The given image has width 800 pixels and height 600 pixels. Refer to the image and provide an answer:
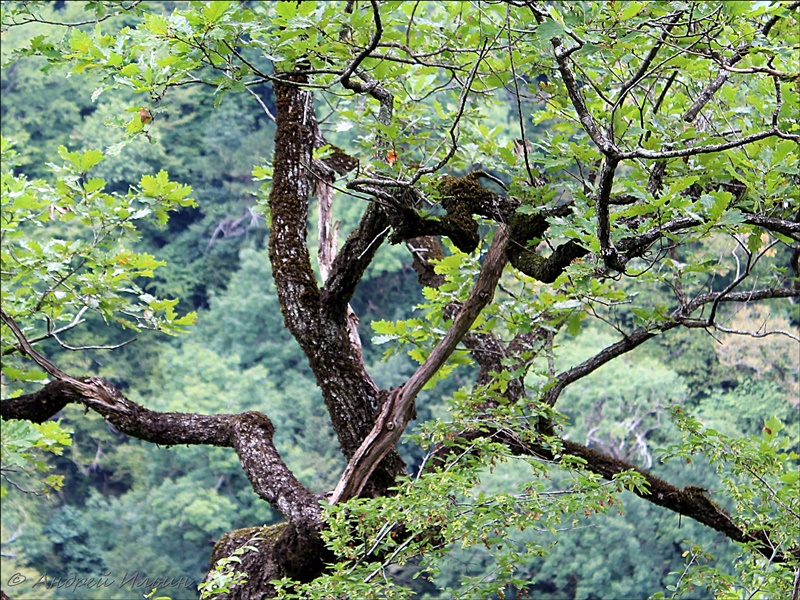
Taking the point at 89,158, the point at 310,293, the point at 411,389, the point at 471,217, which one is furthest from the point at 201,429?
the point at 471,217

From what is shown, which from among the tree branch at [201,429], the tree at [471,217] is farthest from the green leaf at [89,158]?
the tree branch at [201,429]

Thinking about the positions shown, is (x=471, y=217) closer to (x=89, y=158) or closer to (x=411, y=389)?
(x=411, y=389)

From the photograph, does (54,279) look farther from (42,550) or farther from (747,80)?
(42,550)

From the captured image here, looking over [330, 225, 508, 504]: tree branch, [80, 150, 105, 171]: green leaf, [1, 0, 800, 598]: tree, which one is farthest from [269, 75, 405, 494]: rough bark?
[80, 150, 105, 171]: green leaf

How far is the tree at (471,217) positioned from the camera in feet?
5.77

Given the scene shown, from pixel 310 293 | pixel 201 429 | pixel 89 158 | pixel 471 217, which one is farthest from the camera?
pixel 201 429

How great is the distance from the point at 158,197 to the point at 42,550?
1348cm

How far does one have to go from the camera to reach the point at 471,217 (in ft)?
8.18

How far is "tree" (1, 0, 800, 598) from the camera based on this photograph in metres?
1.76

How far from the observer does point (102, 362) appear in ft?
54.2

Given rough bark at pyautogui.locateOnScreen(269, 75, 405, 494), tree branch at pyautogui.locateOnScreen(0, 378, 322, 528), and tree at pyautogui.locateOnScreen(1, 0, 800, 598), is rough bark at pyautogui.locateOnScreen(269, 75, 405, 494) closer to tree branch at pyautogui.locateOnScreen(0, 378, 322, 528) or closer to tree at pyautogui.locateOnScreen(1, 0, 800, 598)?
tree at pyautogui.locateOnScreen(1, 0, 800, 598)

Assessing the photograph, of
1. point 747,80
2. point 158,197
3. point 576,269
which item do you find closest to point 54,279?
point 158,197

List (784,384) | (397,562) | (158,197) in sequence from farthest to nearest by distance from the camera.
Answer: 1. (784,384)
2. (158,197)
3. (397,562)

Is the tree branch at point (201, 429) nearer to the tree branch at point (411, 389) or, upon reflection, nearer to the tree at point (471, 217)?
the tree at point (471, 217)
